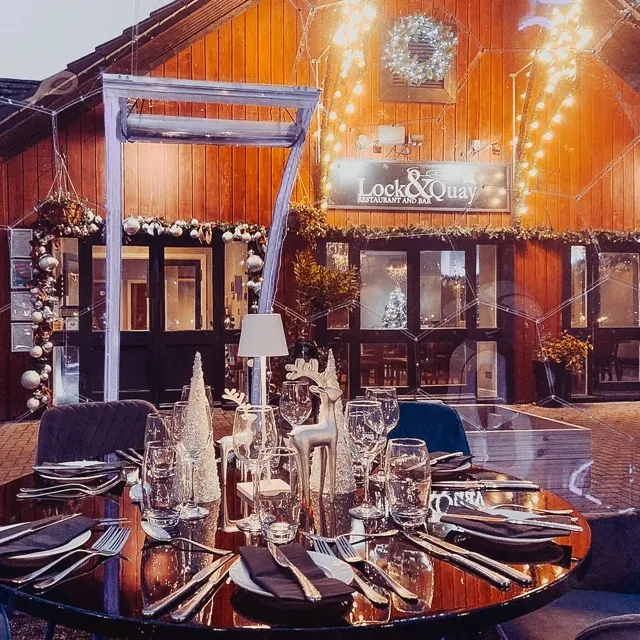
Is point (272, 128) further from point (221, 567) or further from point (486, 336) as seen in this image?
point (486, 336)

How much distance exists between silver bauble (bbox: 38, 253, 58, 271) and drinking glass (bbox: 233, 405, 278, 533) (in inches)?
196

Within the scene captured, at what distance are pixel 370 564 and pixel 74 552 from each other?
491 millimetres

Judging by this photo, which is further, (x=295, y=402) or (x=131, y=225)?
(x=131, y=225)

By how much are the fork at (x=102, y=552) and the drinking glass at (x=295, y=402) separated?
482 millimetres

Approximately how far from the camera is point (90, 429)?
2.47 metres

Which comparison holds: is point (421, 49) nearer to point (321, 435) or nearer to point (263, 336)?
point (263, 336)

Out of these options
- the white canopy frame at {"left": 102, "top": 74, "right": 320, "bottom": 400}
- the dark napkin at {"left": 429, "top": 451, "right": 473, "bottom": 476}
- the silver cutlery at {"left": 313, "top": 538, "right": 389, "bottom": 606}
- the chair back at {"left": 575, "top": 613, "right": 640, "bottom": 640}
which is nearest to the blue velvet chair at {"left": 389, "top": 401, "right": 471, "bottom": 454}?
the dark napkin at {"left": 429, "top": 451, "right": 473, "bottom": 476}

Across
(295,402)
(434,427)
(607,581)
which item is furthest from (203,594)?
(434,427)

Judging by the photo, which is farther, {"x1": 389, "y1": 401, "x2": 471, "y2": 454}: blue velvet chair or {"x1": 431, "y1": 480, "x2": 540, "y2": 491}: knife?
{"x1": 389, "y1": 401, "x2": 471, "y2": 454}: blue velvet chair

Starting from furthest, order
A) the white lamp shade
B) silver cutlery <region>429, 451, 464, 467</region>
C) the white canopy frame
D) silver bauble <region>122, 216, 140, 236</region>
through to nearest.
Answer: silver bauble <region>122, 216, 140, 236</region>, the white canopy frame, the white lamp shade, silver cutlery <region>429, 451, 464, 467</region>

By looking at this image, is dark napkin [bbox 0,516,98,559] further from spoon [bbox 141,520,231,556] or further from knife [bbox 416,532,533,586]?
knife [bbox 416,532,533,586]

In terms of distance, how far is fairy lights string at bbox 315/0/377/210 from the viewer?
22.7 ft

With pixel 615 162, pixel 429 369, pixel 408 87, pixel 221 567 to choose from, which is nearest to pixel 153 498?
pixel 221 567

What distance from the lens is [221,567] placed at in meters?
1.15
